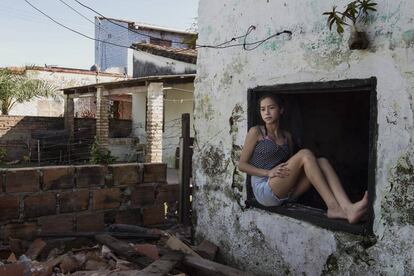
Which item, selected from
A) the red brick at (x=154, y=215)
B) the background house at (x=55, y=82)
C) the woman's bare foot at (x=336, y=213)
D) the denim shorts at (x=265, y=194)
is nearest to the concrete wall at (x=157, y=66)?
A: the background house at (x=55, y=82)

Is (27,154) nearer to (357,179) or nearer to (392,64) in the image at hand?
(357,179)

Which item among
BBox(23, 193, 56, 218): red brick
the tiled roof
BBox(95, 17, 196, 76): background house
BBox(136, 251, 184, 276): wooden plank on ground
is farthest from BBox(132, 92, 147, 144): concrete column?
BBox(136, 251, 184, 276): wooden plank on ground

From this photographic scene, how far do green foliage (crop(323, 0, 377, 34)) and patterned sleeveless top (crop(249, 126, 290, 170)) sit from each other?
3.89ft

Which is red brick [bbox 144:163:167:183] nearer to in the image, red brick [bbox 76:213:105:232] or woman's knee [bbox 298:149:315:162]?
red brick [bbox 76:213:105:232]

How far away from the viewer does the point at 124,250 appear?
3.79 metres

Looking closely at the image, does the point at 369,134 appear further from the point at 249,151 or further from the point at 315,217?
the point at 249,151

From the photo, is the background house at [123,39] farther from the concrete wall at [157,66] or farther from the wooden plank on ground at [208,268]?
the wooden plank on ground at [208,268]

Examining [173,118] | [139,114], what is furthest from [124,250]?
[139,114]

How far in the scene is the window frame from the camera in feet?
9.66

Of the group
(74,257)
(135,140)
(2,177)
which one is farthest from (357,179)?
(135,140)

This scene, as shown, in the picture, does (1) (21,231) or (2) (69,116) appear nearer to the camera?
(1) (21,231)

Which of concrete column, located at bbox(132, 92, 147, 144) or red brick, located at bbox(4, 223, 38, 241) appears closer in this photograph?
red brick, located at bbox(4, 223, 38, 241)

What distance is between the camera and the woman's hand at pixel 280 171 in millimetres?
3621

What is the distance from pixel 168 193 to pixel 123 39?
945 inches
